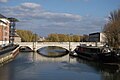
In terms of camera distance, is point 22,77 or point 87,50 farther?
point 87,50

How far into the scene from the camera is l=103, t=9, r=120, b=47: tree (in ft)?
190

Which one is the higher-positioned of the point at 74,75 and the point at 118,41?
the point at 118,41

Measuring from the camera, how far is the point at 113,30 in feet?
191

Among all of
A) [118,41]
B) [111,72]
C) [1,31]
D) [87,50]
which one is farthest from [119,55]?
[1,31]

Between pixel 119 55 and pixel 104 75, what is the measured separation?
46.7 feet

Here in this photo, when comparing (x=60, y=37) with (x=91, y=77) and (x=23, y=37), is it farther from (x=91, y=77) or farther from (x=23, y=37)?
(x=91, y=77)

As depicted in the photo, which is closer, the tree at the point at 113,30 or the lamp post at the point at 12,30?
the tree at the point at 113,30

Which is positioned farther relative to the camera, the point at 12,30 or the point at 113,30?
the point at 12,30

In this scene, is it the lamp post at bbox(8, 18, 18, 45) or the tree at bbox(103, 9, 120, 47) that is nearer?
the tree at bbox(103, 9, 120, 47)

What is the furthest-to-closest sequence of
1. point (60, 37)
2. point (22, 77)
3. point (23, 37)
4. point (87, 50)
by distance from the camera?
point (60, 37), point (23, 37), point (87, 50), point (22, 77)

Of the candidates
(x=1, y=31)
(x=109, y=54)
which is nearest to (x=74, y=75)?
(x=109, y=54)

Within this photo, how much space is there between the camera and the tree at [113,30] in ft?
190

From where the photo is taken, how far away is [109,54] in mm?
53500

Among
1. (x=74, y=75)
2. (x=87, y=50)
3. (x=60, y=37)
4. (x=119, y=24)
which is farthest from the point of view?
(x=60, y=37)
